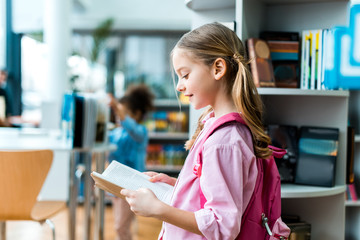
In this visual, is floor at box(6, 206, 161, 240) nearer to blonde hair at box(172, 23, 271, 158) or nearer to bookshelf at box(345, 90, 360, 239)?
bookshelf at box(345, 90, 360, 239)

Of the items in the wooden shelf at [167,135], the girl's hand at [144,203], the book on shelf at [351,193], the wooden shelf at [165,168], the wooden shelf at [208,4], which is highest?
the wooden shelf at [208,4]

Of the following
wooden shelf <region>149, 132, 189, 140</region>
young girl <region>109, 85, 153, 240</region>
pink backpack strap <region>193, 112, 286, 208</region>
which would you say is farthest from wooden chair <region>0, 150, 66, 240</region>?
wooden shelf <region>149, 132, 189, 140</region>

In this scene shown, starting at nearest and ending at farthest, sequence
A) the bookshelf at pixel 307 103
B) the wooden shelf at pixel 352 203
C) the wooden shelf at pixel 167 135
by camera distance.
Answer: the bookshelf at pixel 307 103 < the wooden shelf at pixel 352 203 < the wooden shelf at pixel 167 135

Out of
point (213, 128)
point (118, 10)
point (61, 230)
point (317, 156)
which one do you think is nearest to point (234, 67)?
point (213, 128)

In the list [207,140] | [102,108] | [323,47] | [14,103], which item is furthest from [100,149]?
[14,103]

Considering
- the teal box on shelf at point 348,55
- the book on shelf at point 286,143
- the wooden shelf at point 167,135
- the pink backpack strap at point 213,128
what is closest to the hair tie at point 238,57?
the pink backpack strap at point 213,128

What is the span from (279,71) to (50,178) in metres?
3.23

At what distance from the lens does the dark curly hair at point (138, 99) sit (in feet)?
10.4

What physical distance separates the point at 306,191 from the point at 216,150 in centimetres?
80

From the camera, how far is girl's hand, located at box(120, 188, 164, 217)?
979 mm

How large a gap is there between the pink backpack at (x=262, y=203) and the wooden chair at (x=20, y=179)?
1.25 m

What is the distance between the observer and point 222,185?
95 centimetres

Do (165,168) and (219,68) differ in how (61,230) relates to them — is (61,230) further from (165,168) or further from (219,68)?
(219,68)

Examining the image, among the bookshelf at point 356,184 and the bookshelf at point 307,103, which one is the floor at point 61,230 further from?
the bookshelf at point 307,103
